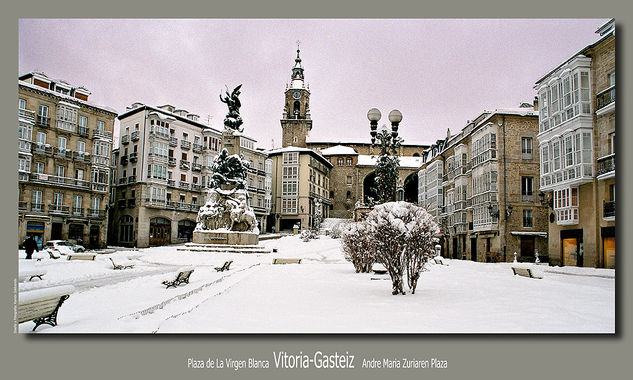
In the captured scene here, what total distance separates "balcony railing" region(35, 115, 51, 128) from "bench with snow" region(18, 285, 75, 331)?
879 centimetres

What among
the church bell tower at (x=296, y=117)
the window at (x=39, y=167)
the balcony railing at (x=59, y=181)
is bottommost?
the balcony railing at (x=59, y=181)

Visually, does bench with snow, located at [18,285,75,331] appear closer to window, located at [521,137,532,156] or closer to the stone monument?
the stone monument

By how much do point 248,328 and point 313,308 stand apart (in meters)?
1.54

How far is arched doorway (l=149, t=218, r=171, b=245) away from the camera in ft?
97.7

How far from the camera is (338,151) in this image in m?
74.2

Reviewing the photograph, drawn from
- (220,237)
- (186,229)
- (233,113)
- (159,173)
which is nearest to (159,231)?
(186,229)

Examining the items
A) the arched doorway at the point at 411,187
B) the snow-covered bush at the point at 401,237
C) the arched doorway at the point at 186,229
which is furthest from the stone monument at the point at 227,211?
the arched doorway at the point at 411,187

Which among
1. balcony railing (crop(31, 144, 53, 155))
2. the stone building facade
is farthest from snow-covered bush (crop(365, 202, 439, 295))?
the stone building facade

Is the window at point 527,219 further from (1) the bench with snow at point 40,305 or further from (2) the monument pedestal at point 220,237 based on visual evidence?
(1) the bench with snow at point 40,305

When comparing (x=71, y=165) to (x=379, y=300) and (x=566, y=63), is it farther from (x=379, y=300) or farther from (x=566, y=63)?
(x=566, y=63)

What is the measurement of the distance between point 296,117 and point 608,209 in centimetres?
6372

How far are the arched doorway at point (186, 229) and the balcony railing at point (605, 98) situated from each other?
28.4 m

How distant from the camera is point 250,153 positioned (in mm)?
54562

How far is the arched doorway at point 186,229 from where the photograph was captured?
110ft
